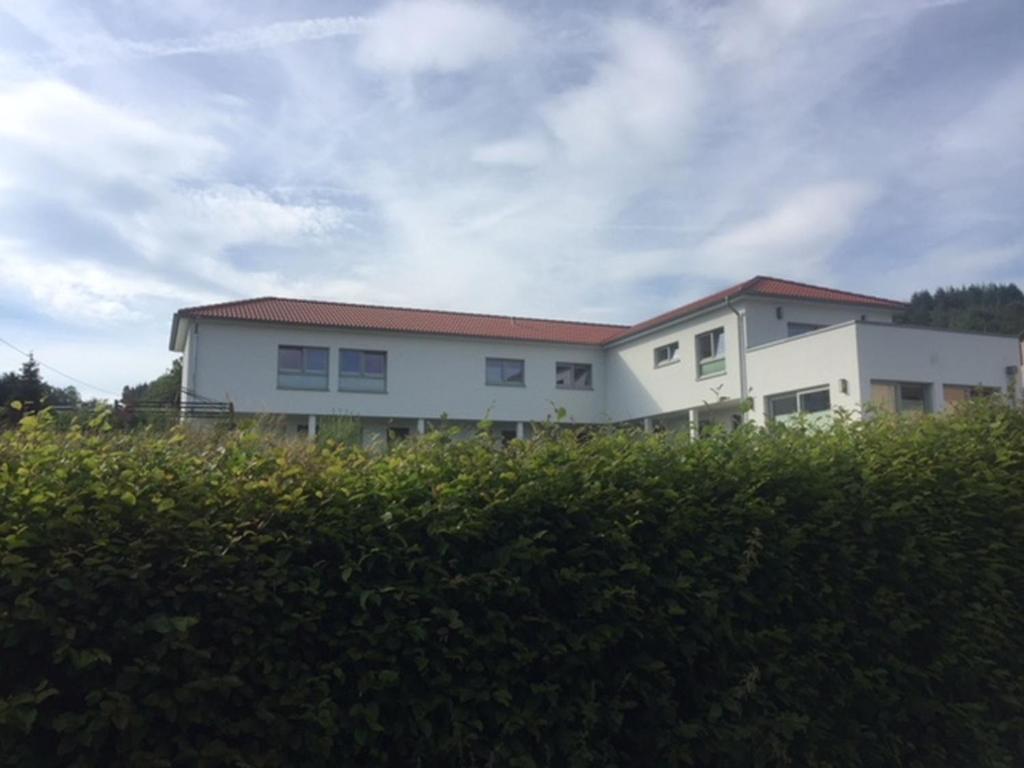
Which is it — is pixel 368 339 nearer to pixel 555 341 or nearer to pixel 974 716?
pixel 555 341

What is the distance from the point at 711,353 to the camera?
31.5 m

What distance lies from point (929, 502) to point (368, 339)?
31632 millimetres

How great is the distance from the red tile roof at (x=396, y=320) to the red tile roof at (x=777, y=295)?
611 cm

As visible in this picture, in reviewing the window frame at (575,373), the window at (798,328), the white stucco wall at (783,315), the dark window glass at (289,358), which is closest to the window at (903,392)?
the white stucco wall at (783,315)

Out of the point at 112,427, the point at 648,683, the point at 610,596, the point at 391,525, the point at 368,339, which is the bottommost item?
the point at 648,683

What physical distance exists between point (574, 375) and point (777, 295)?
11.5m

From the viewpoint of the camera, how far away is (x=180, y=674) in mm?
2951

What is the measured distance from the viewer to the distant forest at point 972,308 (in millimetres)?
46219

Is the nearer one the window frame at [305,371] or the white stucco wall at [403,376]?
the white stucco wall at [403,376]

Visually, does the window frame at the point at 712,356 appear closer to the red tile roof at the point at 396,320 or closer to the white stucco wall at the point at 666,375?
the white stucco wall at the point at 666,375

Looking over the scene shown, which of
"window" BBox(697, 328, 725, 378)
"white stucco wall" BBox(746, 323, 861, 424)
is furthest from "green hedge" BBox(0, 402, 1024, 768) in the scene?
"window" BBox(697, 328, 725, 378)

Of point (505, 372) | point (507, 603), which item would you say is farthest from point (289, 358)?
point (507, 603)

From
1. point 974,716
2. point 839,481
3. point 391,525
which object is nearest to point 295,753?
point 391,525

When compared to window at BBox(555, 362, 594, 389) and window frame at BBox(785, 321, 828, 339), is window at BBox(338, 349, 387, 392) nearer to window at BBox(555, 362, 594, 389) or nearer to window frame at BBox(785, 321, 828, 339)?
window at BBox(555, 362, 594, 389)
